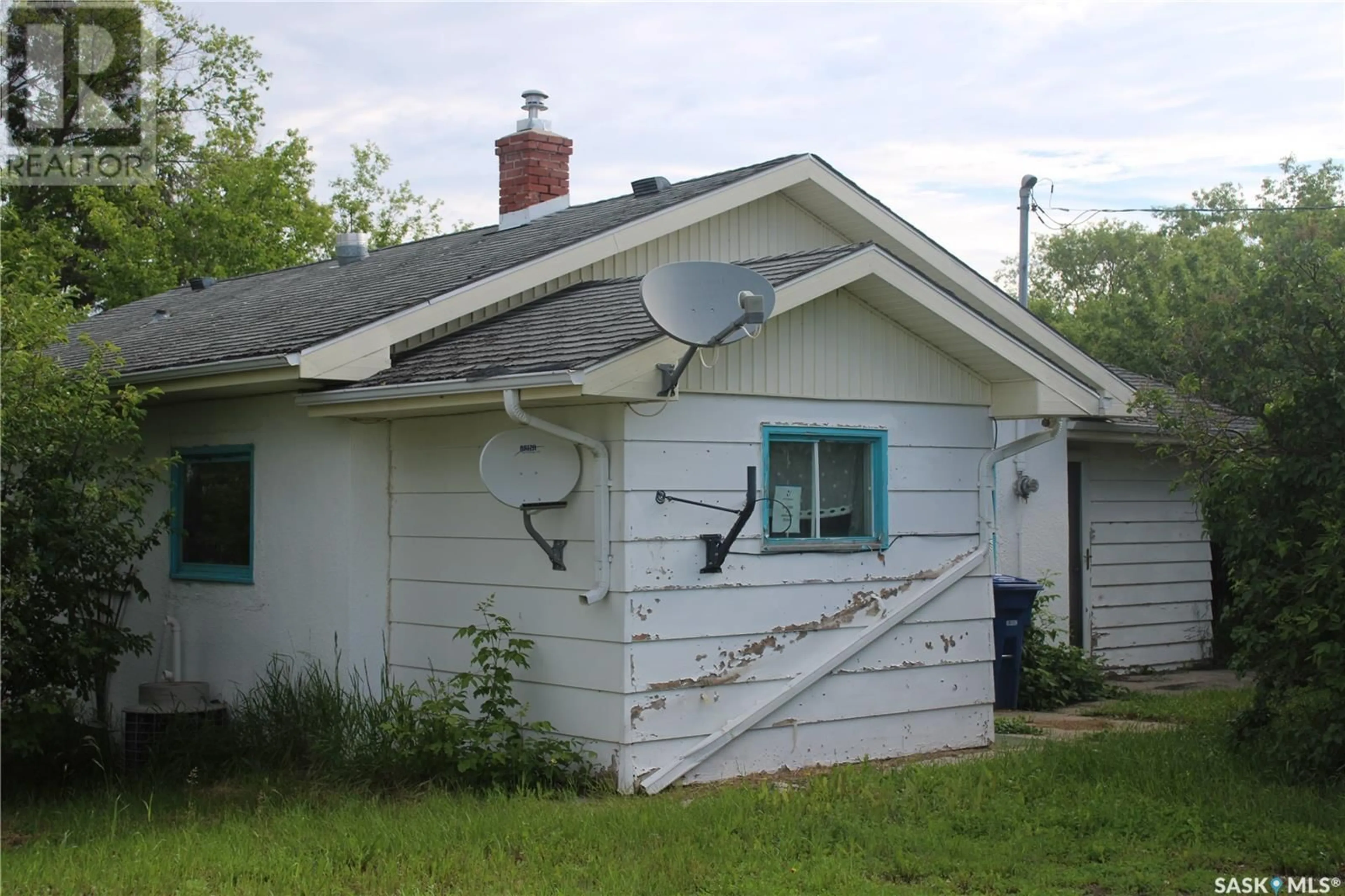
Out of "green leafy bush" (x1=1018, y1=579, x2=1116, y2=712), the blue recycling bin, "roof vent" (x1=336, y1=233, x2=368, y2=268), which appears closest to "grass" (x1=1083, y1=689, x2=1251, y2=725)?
"green leafy bush" (x1=1018, y1=579, x2=1116, y2=712)

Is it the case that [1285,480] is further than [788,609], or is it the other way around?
[788,609]

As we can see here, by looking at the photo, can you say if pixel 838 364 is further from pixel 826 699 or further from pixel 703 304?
pixel 826 699

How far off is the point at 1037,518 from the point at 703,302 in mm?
6664

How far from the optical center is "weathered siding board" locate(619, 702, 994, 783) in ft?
27.6

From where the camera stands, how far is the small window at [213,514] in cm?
1045

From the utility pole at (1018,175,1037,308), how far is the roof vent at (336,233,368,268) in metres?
10.9

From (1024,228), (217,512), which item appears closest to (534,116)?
(217,512)

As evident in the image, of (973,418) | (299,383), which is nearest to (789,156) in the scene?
(973,418)

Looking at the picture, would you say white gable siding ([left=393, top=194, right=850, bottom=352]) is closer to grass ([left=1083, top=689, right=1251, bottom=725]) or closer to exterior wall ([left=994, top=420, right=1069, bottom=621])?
exterior wall ([left=994, top=420, right=1069, bottom=621])

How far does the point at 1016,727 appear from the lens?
10.8m

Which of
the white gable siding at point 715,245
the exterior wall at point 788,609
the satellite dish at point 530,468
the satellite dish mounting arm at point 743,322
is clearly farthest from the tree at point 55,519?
the satellite dish mounting arm at point 743,322

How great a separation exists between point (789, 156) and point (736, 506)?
3.88m

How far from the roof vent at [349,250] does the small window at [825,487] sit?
6876mm

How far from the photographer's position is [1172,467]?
1498cm
